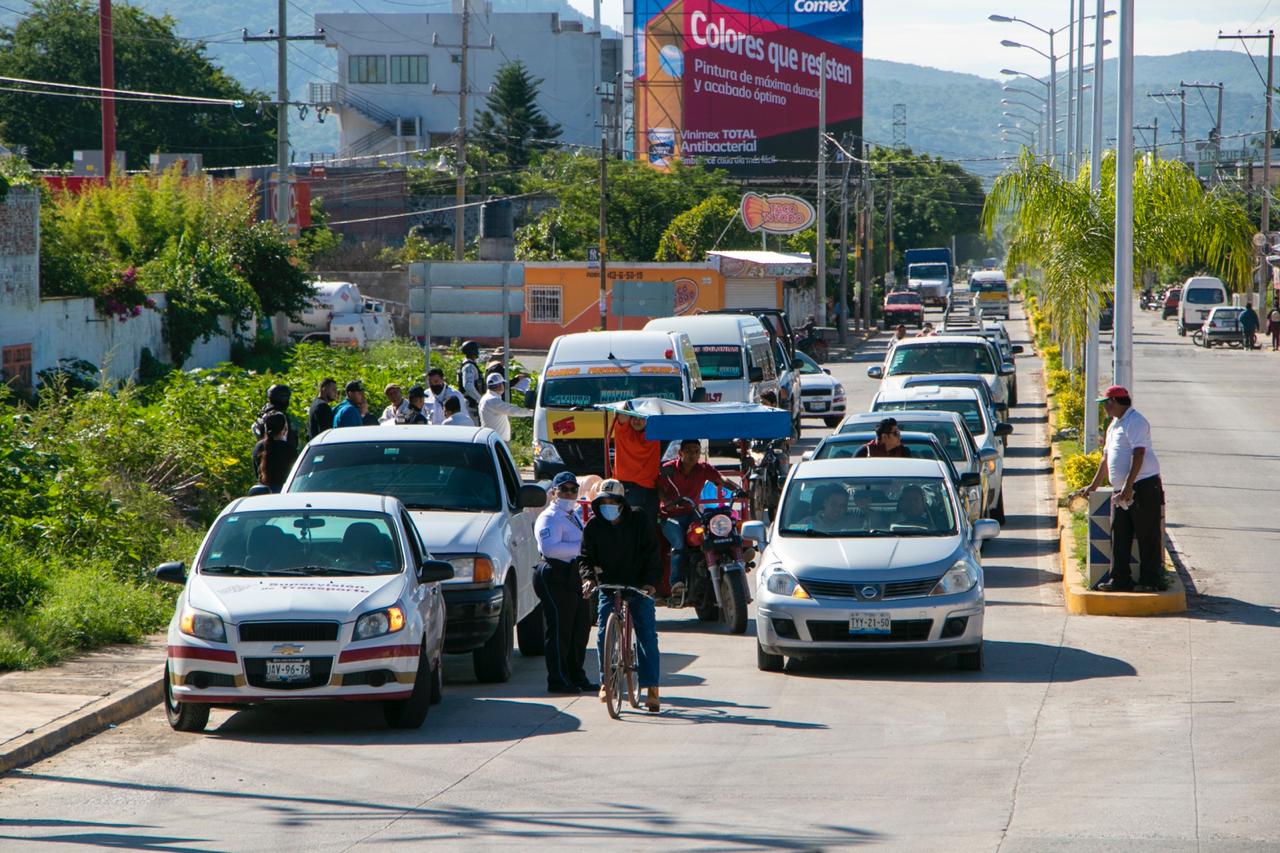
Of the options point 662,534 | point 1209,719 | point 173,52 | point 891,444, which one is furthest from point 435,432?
point 173,52

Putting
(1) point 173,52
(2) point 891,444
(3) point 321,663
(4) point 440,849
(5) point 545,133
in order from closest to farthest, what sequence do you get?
(4) point 440,849 → (3) point 321,663 → (2) point 891,444 → (1) point 173,52 → (5) point 545,133

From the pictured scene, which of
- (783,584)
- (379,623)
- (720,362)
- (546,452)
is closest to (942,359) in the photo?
(720,362)

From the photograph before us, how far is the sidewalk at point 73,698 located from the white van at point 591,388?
33.2ft

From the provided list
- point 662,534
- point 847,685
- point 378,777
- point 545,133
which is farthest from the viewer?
point 545,133

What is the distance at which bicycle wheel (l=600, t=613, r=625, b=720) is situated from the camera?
452 inches

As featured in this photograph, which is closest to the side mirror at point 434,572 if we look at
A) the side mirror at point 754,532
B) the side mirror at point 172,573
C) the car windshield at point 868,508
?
the side mirror at point 172,573

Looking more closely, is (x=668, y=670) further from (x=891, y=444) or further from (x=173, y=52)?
(x=173, y=52)

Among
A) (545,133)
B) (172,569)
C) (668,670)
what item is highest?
(545,133)

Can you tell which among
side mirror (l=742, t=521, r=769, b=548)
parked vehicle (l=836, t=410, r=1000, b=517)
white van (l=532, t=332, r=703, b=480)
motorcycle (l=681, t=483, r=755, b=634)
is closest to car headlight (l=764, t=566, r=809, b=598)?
side mirror (l=742, t=521, r=769, b=548)

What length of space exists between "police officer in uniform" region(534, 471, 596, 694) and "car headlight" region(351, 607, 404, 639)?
1.56 m

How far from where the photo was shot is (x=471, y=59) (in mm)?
132250

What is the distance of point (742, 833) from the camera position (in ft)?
27.5

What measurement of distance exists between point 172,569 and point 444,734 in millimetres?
2180

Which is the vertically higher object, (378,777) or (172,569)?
(172,569)
